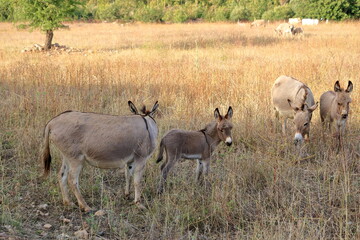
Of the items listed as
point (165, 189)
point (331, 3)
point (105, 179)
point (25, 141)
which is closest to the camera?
point (165, 189)

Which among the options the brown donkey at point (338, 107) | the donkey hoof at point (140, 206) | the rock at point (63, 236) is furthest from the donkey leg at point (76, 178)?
the brown donkey at point (338, 107)

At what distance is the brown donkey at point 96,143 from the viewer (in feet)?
16.6

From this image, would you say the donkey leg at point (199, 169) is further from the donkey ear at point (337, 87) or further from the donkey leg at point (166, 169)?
the donkey ear at point (337, 87)

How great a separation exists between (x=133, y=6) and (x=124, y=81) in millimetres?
55045

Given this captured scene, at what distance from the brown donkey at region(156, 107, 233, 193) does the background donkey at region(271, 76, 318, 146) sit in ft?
4.10

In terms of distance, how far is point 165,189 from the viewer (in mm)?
5879

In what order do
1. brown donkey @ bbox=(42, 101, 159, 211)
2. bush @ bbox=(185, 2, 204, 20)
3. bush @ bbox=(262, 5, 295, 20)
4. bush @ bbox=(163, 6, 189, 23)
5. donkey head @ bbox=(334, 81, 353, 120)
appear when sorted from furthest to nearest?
bush @ bbox=(185, 2, 204, 20) < bush @ bbox=(163, 6, 189, 23) < bush @ bbox=(262, 5, 295, 20) < donkey head @ bbox=(334, 81, 353, 120) < brown donkey @ bbox=(42, 101, 159, 211)

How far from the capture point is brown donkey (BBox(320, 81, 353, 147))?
7.00 meters

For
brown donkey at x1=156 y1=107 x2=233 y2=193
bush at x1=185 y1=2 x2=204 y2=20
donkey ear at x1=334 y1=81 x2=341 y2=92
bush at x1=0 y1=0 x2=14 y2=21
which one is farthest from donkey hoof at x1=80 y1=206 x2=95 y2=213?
bush at x1=185 y1=2 x2=204 y2=20

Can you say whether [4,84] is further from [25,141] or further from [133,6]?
[133,6]

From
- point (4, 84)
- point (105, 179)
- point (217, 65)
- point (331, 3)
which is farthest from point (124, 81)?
point (331, 3)

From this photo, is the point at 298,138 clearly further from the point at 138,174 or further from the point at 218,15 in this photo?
the point at 218,15

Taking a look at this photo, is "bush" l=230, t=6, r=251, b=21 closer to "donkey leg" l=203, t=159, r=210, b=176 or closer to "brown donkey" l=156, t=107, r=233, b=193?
"brown donkey" l=156, t=107, r=233, b=193

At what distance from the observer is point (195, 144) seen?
6023mm
